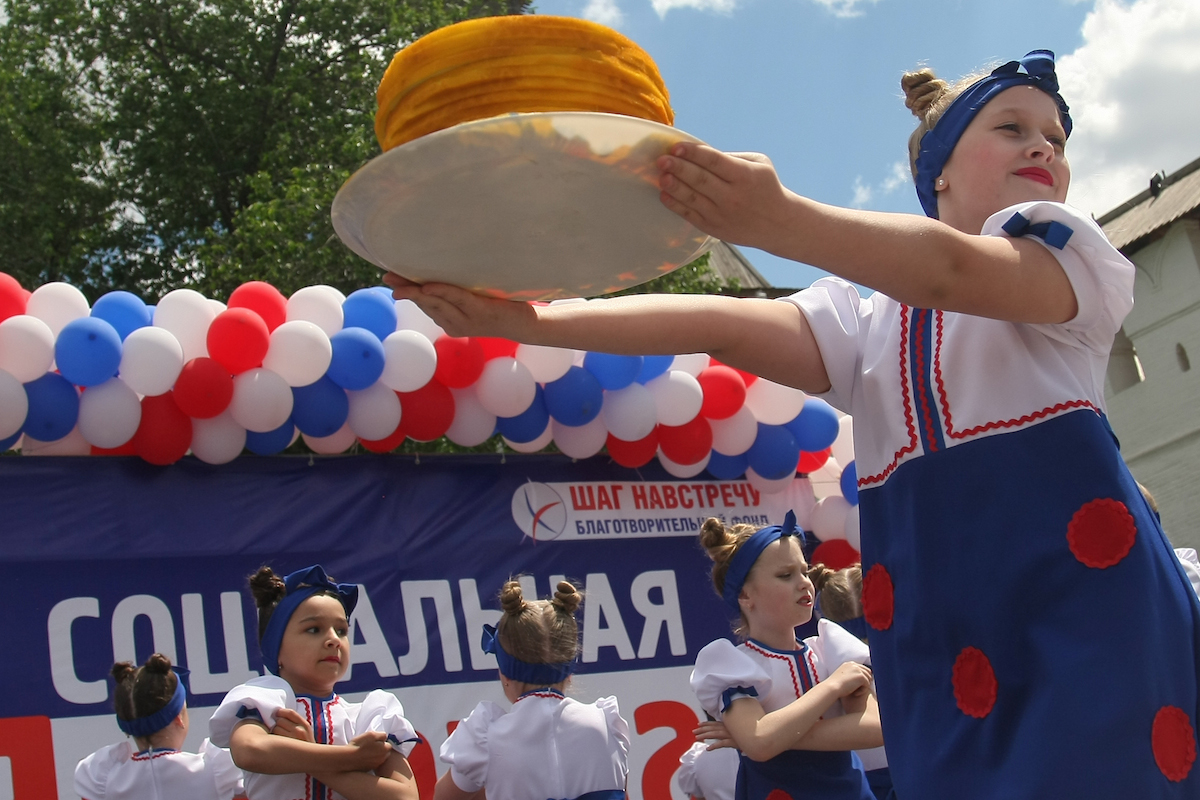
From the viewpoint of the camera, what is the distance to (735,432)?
6109 millimetres

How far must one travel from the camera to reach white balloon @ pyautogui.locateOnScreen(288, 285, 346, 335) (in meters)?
5.31

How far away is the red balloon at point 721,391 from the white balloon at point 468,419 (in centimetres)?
117

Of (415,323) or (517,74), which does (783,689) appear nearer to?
(517,74)

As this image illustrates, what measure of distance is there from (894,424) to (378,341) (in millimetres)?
4101

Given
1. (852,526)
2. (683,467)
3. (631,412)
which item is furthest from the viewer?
(852,526)

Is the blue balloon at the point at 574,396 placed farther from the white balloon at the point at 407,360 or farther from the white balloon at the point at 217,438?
the white balloon at the point at 217,438

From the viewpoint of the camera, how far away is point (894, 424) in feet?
4.44

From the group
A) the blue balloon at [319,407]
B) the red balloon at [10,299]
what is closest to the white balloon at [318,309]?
the blue balloon at [319,407]

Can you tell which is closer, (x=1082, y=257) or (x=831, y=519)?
(x=1082, y=257)

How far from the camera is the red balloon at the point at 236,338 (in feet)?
16.4

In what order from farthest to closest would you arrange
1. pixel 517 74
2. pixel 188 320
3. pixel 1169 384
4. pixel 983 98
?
pixel 1169 384, pixel 188 320, pixel 983 98, pixel 517 74

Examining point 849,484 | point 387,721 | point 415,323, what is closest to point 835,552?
point 849,484

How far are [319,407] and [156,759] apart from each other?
6.17ft

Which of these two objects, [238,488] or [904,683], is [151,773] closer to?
[238,488]
